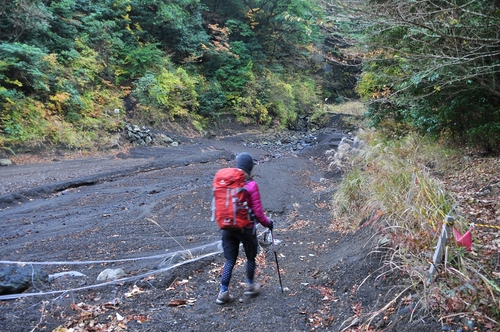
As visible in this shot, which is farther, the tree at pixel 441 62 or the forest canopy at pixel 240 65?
the forest canopy at pixel 240 65

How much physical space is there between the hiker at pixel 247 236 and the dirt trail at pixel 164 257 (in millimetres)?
161

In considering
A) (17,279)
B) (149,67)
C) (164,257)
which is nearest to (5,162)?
(164,257)

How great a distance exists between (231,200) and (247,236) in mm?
487

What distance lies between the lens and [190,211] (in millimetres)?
9164

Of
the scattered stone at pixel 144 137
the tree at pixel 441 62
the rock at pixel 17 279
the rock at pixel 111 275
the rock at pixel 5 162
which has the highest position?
the tree at pixel 441 62

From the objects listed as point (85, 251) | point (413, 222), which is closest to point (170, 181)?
point (85, 251)

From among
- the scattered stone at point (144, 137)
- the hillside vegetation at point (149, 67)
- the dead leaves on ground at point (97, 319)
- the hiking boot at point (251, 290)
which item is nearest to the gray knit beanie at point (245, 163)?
the hiking boot at point (251, 290)

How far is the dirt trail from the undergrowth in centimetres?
21

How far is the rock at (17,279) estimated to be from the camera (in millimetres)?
4195

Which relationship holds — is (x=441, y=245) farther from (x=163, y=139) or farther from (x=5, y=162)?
(x=163, y=139)

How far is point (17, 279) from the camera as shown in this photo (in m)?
4.32

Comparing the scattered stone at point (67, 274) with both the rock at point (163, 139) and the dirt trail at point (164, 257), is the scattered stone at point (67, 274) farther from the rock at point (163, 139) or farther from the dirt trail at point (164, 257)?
the rock at point (163, 139)

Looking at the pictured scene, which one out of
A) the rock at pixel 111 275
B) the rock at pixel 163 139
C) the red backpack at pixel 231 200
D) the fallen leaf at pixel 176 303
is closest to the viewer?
the red backpack at pixel 231 200

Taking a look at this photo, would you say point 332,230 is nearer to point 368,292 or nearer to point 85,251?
point 368,292
